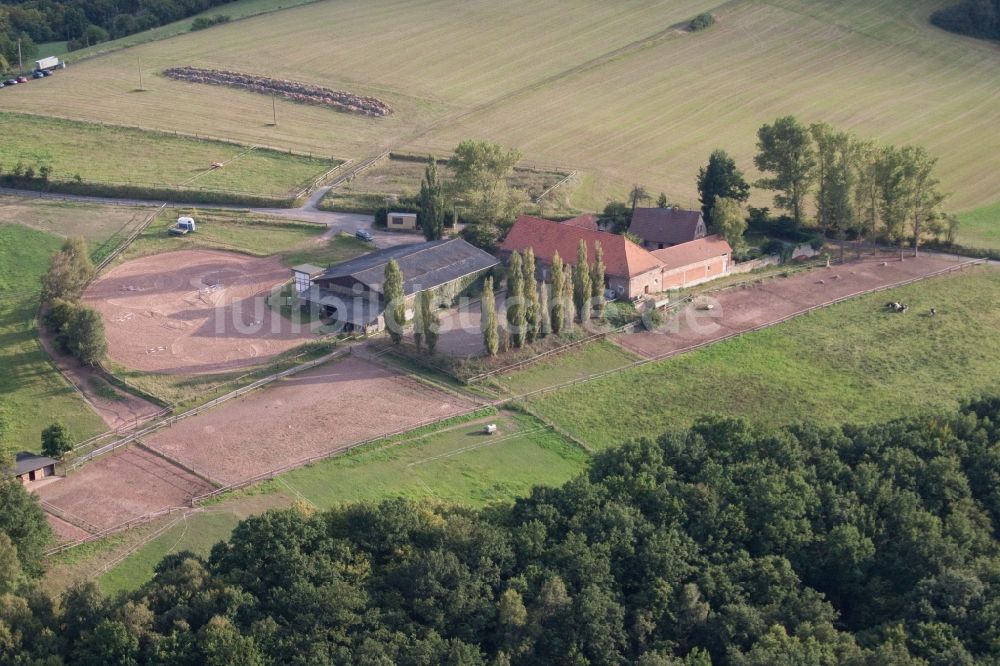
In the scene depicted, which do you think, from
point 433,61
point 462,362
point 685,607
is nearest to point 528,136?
point 433,61

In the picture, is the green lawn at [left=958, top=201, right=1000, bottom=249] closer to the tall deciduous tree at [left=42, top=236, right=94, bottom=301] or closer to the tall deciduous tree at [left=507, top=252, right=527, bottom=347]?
the tall deciduous tree at [left=507, top=252, right=527, bottom=347]

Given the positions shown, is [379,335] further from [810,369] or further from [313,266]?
[810,369]

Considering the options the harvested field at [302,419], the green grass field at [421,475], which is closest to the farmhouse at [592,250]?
the harvested field at [302,419]

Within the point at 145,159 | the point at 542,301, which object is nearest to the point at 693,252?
the point at 542,301

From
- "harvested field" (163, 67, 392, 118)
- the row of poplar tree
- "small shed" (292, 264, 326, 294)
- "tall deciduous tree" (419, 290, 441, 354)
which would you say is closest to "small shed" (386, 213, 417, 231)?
"small shed" (292, 264, 326, 294)

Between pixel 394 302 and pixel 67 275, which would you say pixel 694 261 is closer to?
pixel 394 302

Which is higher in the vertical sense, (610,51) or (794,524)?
(610,51)

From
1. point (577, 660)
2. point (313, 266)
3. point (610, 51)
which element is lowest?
point (577, 660)
